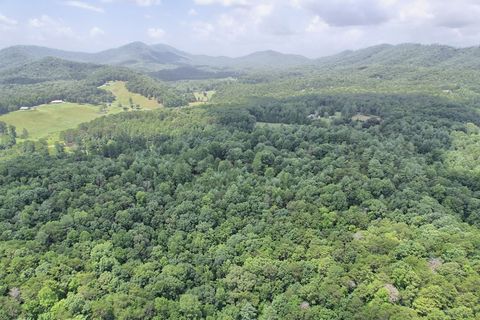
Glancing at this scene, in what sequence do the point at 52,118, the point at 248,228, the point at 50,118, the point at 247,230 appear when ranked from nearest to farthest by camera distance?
1. the point at 247,230
2. the point at 248,228
3. the point at 50,118
4. the point at 52,118

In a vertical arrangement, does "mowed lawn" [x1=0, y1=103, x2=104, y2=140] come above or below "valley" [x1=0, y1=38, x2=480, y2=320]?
below

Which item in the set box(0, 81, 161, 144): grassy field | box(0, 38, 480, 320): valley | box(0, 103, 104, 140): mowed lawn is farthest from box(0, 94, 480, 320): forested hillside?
box(0, 103, 104, 140): mowed lawn

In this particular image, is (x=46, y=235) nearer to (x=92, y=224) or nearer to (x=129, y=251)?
(x=92, y=224)

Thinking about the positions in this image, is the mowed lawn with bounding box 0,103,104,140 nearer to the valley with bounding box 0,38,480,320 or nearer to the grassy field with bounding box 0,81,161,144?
the grassy field with bounding box 0,81,161,144

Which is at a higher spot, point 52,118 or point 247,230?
point 247,230

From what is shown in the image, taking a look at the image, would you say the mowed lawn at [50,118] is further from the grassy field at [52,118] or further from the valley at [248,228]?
the valley at [248,228]

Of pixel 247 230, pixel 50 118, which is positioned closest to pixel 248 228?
pixel 247 230

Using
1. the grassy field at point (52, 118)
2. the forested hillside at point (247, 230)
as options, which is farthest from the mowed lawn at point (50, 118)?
the forested hillside at point (247, 230)

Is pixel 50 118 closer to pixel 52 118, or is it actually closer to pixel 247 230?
pixel 52 118
